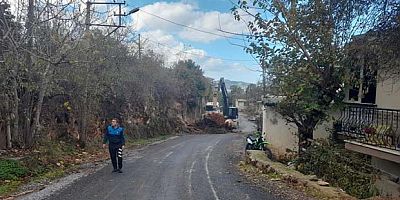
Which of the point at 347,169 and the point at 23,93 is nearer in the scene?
the point at 347,169

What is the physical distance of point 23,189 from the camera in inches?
423

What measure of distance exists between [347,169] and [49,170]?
9.23m

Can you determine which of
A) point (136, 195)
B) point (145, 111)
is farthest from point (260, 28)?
point (145, 111)

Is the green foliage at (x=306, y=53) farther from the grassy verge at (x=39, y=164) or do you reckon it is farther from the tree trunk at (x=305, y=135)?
the grassy verge at (x=39, y=164)

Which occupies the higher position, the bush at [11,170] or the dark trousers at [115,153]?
the dark trousers at [115,153]

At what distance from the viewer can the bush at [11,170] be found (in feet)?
39.6

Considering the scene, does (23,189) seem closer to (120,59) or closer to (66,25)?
(66,25)

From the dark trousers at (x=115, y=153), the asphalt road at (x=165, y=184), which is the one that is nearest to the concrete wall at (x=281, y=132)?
the asphalt road at (x=165, y=184)

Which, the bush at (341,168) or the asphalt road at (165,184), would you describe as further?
the bush at (341,168)

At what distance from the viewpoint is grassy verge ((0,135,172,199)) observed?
39.0ft

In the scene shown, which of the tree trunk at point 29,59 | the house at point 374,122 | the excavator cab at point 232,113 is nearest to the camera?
the house at point 374,122

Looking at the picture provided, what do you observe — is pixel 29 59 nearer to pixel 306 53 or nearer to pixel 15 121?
pixel 15 121

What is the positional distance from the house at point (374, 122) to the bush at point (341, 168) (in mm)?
358

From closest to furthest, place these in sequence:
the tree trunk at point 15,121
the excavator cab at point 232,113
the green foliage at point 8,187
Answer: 1. the green foliage at point 8,187
2. the tree trunk at point 15,121
3. the excavator cab at point 232,113
